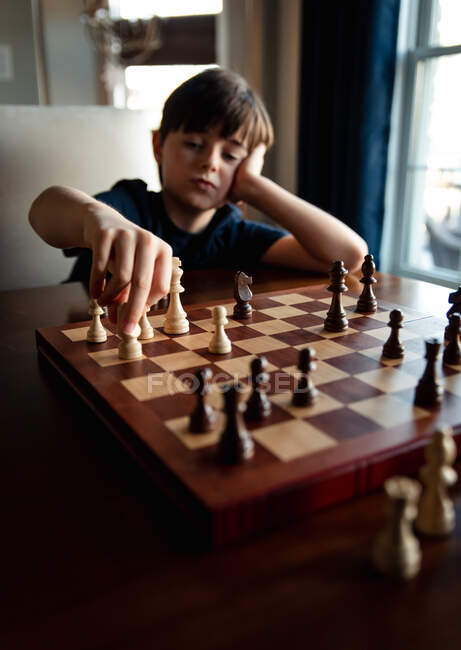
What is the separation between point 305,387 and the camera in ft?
2.37

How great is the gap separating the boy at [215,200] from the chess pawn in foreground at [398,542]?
111 cm

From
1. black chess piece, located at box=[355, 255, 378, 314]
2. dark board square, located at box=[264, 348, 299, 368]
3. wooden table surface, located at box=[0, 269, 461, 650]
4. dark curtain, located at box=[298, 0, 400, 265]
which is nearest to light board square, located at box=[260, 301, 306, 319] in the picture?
black chess piece, located at box=[355, 255, 378, 314]

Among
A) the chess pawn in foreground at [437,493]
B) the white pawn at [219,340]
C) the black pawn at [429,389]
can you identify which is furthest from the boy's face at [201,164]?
the chess pawn in foreground at [437,493]

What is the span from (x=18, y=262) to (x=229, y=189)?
82 cm

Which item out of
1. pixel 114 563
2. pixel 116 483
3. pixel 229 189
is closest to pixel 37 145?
pixel 229 189

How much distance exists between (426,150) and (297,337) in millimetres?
3004

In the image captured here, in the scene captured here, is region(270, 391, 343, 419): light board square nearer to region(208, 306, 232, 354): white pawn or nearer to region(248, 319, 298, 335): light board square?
region(208, 306, 232, 354): white pawn

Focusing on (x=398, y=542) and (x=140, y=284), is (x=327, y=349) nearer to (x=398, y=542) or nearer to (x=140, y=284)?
(x=140, y=284)

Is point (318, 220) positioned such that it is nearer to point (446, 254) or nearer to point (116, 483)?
point (116, 483)

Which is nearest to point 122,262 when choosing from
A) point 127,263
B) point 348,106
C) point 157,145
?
point 127,263

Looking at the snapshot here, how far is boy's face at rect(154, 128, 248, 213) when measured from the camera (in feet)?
5.71

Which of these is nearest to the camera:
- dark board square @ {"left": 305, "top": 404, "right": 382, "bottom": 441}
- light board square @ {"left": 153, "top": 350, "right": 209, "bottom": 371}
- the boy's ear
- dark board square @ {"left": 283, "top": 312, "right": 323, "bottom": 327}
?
dark board square @ {"left": 305, "top": 404, "right": 382, "bottom": 441}

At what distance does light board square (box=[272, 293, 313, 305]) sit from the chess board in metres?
0.15

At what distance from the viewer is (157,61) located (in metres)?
5.53
